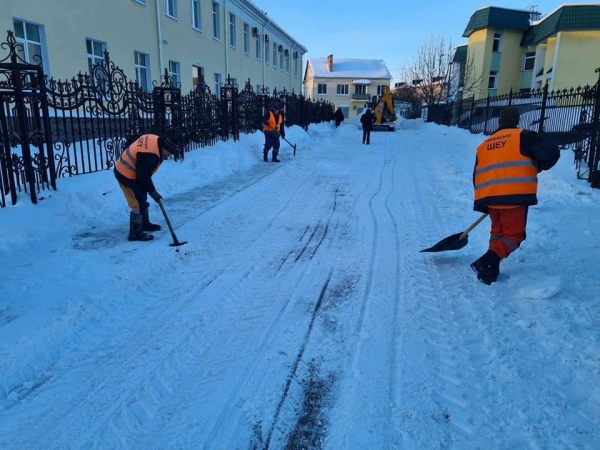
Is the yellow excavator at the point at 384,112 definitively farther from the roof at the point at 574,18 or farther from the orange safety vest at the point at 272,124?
the orange safety vest at the point at 272,124

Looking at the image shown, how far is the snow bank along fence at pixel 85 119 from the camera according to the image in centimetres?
588

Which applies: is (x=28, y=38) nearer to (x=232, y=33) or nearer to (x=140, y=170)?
(x=140, y=170)

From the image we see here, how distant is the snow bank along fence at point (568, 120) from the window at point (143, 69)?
13053 mm

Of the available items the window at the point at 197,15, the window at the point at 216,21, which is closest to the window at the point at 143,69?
the window at the point at 197,15

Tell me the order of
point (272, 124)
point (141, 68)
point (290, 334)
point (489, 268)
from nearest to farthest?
point (290, 334) → point (489, 268) → point (272, 124) → point (141, 68)

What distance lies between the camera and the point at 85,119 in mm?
7613

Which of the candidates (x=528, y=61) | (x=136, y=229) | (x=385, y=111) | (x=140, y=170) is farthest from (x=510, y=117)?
(x=528, y=61)

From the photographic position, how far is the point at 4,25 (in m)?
9.88

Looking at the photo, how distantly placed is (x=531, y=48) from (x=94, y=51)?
3410 cm

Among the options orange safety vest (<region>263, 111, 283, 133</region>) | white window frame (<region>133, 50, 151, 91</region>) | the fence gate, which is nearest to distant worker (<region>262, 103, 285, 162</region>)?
orange safety vest (<region>263, 111, 283, 133</region>)

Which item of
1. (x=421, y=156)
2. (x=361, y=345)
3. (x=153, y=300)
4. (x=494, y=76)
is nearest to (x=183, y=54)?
(x=421, y=156)

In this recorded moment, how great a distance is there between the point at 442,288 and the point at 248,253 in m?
2.35

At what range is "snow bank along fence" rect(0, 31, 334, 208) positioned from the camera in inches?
231

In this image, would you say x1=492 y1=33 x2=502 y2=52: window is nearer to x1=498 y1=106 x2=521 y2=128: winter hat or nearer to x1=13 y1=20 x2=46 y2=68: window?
x1=13 y1=20 x2=46 y2=68: window
